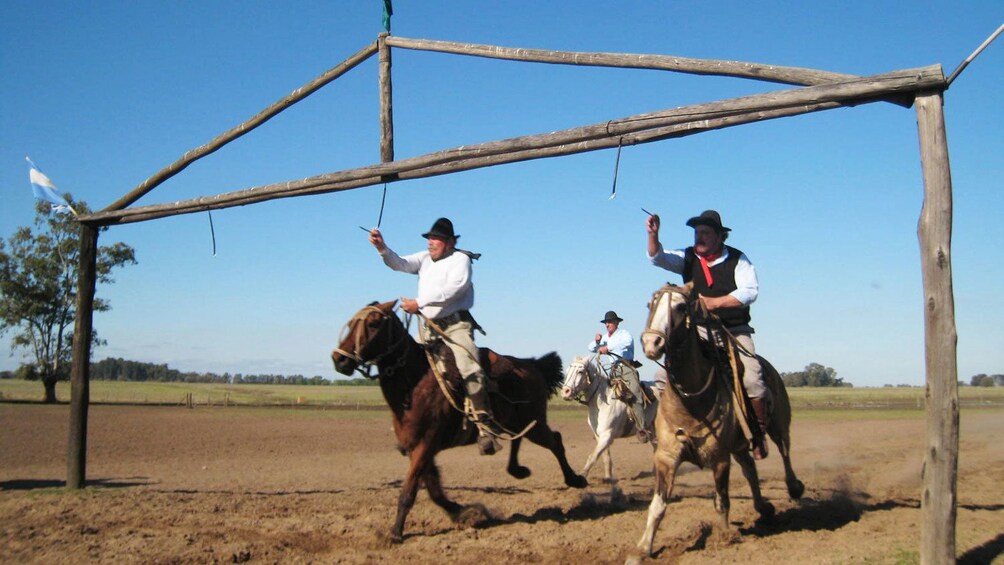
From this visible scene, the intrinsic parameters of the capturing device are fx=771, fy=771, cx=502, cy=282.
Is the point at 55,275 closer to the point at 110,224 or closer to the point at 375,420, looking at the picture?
the point at 375,420

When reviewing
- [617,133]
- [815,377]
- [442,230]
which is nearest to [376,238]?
[442,230]

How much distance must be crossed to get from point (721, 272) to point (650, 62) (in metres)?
2.39

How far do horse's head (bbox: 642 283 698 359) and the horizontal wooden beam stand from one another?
1.61m

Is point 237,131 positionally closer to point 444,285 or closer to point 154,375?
point 444,285

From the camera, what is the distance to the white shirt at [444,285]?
913cm

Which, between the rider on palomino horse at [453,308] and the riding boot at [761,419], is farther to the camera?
the rider on palomino horse at [453,308]

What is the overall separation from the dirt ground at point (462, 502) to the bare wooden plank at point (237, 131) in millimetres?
4350

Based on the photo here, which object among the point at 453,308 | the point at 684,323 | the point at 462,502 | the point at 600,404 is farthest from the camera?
the point at 600,404

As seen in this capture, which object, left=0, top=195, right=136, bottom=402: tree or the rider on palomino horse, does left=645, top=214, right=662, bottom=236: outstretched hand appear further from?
left=0, top=195, right=136, bottom=402: tree

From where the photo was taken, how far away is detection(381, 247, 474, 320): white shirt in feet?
30.0

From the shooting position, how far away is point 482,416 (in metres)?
9.04

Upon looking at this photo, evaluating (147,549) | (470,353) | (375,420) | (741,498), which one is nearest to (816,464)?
(741,498)

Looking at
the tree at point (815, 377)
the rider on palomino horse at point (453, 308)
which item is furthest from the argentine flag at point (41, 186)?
the tree at point (815, 377)

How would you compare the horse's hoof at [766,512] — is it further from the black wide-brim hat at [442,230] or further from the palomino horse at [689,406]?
the black wide-brim hat at [442,230]
